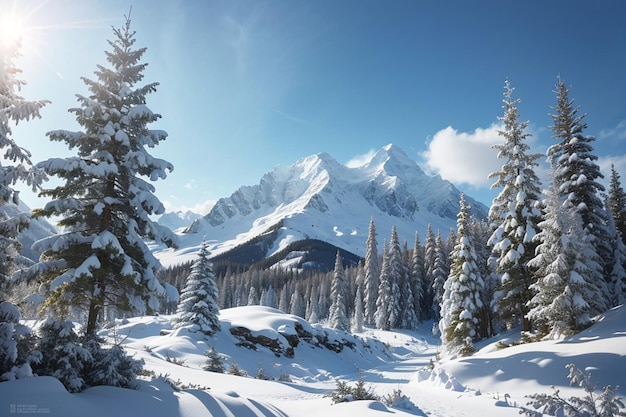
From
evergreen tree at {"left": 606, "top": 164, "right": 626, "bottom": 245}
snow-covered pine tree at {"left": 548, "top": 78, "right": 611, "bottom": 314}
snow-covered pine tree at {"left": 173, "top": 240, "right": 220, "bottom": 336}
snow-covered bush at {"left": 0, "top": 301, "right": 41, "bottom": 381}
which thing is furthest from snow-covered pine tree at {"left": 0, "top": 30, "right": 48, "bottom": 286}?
evergreen tree at {"left": 606, "top": 164, "right": 626, "bottom": 245}

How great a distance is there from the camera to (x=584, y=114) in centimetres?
2217

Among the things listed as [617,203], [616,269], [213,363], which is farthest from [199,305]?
[617,203]

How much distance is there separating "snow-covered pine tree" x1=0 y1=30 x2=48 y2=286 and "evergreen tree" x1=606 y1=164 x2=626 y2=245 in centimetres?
3241

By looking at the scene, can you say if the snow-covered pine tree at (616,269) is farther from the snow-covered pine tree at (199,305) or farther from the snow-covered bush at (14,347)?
the snow-covered bush at (14,347)

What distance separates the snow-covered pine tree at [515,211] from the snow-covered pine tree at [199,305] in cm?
2091

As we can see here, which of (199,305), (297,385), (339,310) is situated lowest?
(297,385)

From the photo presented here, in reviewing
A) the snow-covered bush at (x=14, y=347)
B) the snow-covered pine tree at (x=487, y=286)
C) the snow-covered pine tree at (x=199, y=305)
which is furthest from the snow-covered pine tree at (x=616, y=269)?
the snow-covered bush at (x=14, y=347)

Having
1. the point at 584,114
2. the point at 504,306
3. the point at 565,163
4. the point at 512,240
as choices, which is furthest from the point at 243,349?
the point at 584,114

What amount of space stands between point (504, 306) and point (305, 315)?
6931cm

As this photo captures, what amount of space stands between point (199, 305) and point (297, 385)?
12.3 meters

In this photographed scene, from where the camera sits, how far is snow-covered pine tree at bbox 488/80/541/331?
68.2ft

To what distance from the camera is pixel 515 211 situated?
21.2 metres

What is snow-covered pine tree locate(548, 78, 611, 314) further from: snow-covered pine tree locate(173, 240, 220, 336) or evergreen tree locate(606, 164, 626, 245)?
snow-covered pine tree locate(173, 240, 220, 336)

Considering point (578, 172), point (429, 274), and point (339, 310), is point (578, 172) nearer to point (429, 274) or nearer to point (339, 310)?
point (339, 310)
